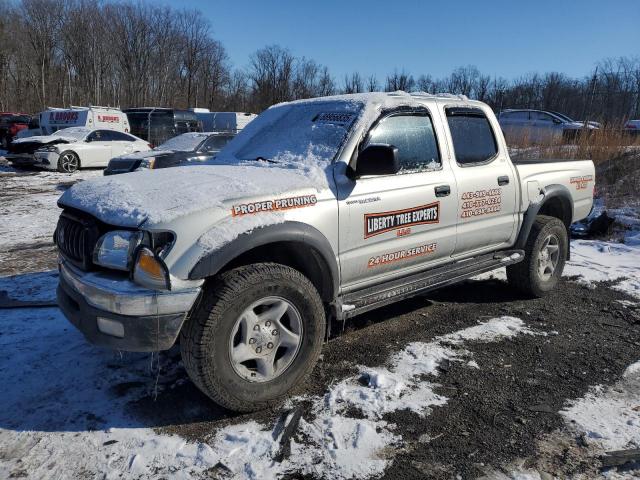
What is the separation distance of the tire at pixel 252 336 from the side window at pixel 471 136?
6.50 ft

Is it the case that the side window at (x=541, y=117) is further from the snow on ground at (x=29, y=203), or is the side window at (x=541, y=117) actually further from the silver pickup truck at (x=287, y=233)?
the silver pickup truck at (x=287, y=233)

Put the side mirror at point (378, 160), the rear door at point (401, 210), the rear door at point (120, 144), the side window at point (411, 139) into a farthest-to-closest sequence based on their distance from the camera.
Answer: the rear door at point (120, 144) → the side window at point (411, 139) → the rear door at point (401, 210) → the side mirror at point (378, 160)

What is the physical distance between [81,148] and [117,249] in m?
14.9

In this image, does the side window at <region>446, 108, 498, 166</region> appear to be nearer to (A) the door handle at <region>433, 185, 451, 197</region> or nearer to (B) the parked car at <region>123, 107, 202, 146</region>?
(A) the door handle at <region>433, 185, 451, 197</region>

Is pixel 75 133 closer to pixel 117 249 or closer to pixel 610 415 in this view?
pixel 117 249

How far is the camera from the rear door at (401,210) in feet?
10.9

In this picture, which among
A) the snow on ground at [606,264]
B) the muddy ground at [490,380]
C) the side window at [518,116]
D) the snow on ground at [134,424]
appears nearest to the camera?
the snow on ground at [134,424]

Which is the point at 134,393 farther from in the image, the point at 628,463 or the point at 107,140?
Result: the point at 107,140

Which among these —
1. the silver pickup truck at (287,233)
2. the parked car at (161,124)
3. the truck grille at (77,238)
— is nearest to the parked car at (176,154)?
the silver pickup truck at (287,233)

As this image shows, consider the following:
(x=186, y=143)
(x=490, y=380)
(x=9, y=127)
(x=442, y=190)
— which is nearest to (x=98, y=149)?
(x=186, y=143)

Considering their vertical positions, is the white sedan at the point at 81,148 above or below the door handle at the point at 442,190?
above

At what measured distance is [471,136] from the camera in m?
4.35

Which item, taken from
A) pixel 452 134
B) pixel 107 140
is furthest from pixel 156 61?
pixel 452 134

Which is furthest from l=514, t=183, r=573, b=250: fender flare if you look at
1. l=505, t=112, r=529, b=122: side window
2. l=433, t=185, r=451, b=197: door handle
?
l=505, t=112, r=529, b=122: side window
